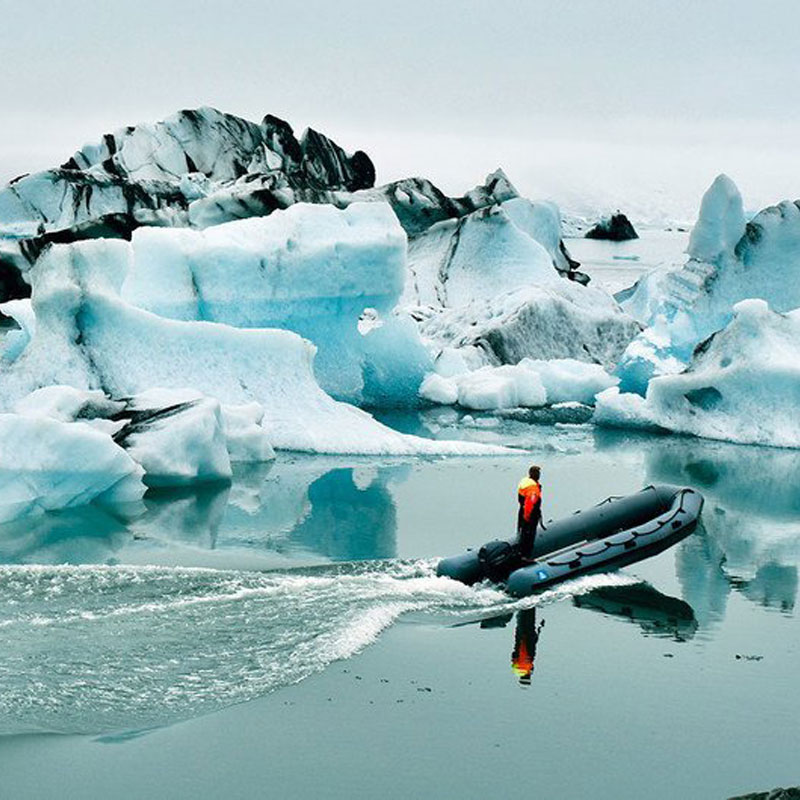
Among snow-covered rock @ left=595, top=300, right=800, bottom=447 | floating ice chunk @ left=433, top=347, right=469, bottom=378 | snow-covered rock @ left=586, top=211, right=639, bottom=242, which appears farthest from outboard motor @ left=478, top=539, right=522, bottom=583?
snow-covered rock @ left=586, top=211, right=639, bottom=242

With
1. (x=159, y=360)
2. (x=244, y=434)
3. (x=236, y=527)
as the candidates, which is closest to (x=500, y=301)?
(x=159, y=360)

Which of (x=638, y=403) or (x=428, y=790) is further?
(x=638, y=403)

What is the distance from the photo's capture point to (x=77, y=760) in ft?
25.0

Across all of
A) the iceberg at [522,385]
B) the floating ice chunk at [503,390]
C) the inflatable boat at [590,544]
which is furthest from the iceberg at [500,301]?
the inflatable boat at [590,544]

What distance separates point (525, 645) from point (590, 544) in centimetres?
185

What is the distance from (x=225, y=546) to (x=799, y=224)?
1362 centimetres

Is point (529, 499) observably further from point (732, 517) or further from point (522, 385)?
point (522, 385)

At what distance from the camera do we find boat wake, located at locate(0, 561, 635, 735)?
8.37m

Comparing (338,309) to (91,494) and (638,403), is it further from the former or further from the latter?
(91,494)

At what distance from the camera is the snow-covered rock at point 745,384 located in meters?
19.5

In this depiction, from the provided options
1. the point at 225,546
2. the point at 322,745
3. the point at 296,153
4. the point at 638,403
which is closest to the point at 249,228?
the point at 638,403

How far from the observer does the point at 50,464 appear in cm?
1341

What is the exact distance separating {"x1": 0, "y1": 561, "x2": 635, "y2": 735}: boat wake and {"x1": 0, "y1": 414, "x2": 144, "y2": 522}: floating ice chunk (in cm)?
Answer: 239

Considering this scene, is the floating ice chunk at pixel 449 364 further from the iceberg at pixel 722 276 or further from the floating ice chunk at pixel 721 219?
the floating ice chunk at pixel 721 219
